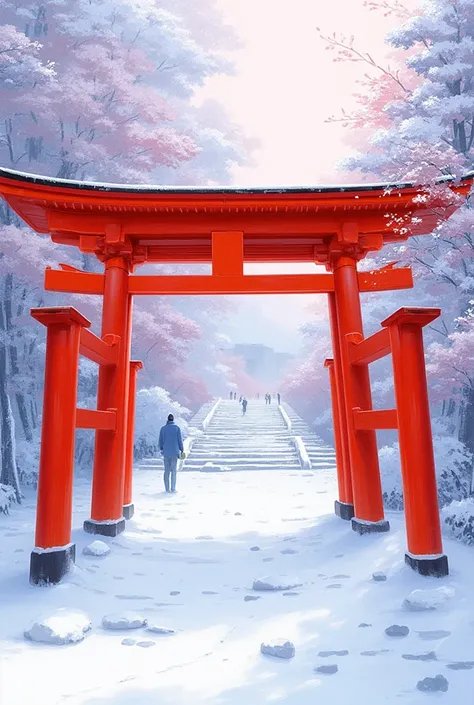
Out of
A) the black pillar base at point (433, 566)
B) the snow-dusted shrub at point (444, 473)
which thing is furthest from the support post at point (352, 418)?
the snow-dusted shrub at point (444, 473)

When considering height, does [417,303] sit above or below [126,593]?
above

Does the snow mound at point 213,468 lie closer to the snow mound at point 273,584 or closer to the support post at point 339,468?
the support post at point 339,468

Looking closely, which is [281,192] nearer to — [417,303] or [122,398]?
[122,398]

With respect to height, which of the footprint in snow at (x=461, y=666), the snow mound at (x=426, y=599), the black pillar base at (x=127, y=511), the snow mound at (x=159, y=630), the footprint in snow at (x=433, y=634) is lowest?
the snow mound at (x=159, y=630)

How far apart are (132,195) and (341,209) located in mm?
2563

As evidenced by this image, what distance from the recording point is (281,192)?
617 cm

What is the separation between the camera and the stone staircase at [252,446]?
14086mm

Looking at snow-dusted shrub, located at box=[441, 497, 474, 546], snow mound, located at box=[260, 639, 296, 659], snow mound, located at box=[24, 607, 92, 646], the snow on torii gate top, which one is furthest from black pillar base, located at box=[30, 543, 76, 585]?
→ snow-dusted shrub, located at box=[441, 497, 474, 546]

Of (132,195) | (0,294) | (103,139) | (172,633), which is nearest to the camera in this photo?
(172,633)

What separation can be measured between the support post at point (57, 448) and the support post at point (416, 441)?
311 centimetres

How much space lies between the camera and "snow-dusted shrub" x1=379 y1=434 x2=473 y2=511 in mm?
8711

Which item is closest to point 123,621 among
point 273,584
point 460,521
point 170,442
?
point 273,584

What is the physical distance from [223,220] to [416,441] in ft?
11.9

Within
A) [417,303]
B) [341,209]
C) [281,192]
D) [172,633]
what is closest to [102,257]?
[281,192]
